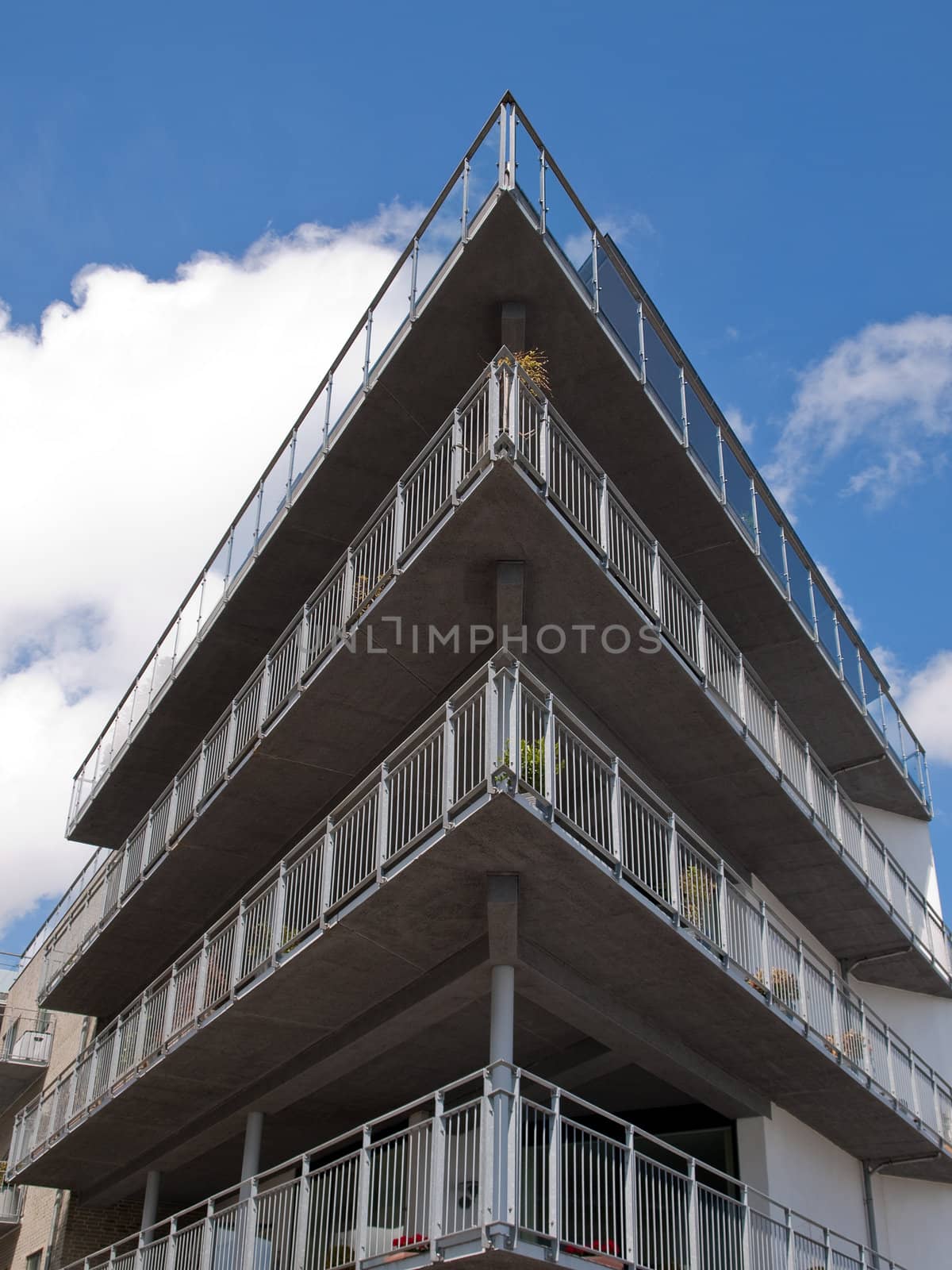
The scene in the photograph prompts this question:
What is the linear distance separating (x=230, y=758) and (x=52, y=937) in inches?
498

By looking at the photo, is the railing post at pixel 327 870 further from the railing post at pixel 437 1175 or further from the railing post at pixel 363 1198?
the railing post at pixel 437 1175

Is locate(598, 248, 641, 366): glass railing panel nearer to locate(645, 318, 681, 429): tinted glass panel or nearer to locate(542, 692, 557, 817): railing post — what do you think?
locate(645, 318, 681, 429): tinted glass panel

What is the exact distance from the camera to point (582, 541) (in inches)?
505

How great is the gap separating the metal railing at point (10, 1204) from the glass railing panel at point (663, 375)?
19656mm

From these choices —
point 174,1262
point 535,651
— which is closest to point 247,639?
point 535,651

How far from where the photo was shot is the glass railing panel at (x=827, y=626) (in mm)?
20031

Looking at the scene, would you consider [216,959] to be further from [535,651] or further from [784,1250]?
[784,1250]

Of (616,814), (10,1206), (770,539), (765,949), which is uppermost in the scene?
(770,539)

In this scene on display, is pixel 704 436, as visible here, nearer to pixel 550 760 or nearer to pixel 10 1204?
pixel 550 760

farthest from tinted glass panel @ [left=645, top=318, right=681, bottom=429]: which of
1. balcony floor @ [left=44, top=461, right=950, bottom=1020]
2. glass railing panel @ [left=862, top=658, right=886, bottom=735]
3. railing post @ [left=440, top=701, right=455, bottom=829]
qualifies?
glass railing panel @ [left=862, top=658, right=886, bottom=735]

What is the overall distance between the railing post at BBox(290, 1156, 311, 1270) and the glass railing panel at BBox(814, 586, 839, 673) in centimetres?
1175

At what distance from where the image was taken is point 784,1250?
45.2 ft

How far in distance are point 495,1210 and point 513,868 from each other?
3025 millimetres

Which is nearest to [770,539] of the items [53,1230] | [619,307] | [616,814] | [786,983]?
[619,307]
